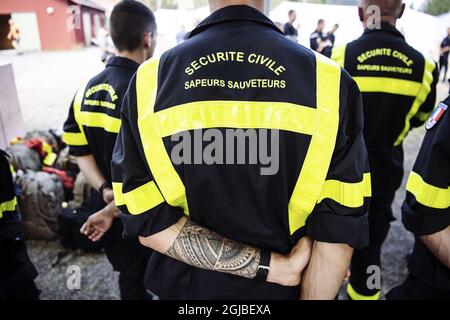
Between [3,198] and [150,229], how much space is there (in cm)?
91

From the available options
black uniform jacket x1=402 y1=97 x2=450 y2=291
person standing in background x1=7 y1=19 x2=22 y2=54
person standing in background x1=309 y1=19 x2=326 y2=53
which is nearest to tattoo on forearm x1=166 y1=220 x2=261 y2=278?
black uniform jacket x1=402 y1=97 x2=450 y2=291

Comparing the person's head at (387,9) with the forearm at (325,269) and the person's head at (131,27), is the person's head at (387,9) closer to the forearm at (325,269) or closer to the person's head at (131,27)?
the person's head at (131,27)

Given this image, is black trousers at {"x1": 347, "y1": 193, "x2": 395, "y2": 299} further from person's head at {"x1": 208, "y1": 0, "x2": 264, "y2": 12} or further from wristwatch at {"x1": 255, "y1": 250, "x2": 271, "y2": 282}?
person's head at {"x1": 208, "y1": 0, "x2": 264, "y2": 12}

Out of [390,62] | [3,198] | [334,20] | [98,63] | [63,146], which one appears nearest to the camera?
[3,198]

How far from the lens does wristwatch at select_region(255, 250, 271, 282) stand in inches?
33.9

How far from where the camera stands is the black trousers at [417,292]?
1.14 meters

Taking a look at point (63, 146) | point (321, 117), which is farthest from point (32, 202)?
point (321, 117)

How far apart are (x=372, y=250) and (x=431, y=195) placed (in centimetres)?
102

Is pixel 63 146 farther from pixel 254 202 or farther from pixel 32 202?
pixel 254 202

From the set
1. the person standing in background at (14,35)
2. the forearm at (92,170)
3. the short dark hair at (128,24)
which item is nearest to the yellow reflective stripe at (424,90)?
the short dark hair at (128,24)

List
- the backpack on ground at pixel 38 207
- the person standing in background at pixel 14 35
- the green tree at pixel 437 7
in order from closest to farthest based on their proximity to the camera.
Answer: the backpack on ground at pixel 38 207, the green tree at pixel 437 7, the person standing in background at pixel 14 35

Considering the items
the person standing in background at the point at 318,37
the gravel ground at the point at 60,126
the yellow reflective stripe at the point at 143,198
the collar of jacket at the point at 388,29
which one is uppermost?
the collar of jacket at the point at 388,29

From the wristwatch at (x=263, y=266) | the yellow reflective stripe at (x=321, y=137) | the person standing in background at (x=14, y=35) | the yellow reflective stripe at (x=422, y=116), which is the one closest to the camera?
the yellow reflective stripe at (x=321, y=137)

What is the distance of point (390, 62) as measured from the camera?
167 cm
